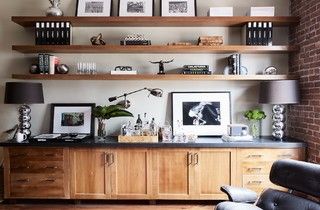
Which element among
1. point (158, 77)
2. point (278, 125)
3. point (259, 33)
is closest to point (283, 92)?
point (278, 125)

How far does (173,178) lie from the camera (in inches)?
143

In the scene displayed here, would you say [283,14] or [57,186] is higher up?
[283,14]

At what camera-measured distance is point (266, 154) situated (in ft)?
11.9

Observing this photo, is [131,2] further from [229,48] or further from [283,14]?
[283,14]

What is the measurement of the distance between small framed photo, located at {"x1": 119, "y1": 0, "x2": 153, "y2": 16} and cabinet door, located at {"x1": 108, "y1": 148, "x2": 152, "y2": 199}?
174 centimetres

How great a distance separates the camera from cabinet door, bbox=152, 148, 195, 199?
363cm

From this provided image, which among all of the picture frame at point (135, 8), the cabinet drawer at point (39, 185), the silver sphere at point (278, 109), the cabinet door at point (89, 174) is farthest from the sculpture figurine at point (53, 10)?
the silver sphere at point (278, 109)

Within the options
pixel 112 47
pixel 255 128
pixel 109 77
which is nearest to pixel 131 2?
pixel 112 47

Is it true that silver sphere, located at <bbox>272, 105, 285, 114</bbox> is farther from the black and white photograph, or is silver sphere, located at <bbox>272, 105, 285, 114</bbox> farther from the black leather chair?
the black and white photograph

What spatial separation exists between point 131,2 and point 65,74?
1.26 meters

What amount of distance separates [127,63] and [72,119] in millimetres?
1036

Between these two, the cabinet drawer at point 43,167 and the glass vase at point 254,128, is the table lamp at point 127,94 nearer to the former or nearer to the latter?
the cabinet drawer at point 43,167

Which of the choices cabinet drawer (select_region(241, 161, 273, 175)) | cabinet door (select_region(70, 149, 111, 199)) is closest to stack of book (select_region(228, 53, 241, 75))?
cabinet drawer (select_region(241, 161, 273, 175))

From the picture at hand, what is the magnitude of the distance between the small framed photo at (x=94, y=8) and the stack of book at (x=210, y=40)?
1250 mm
